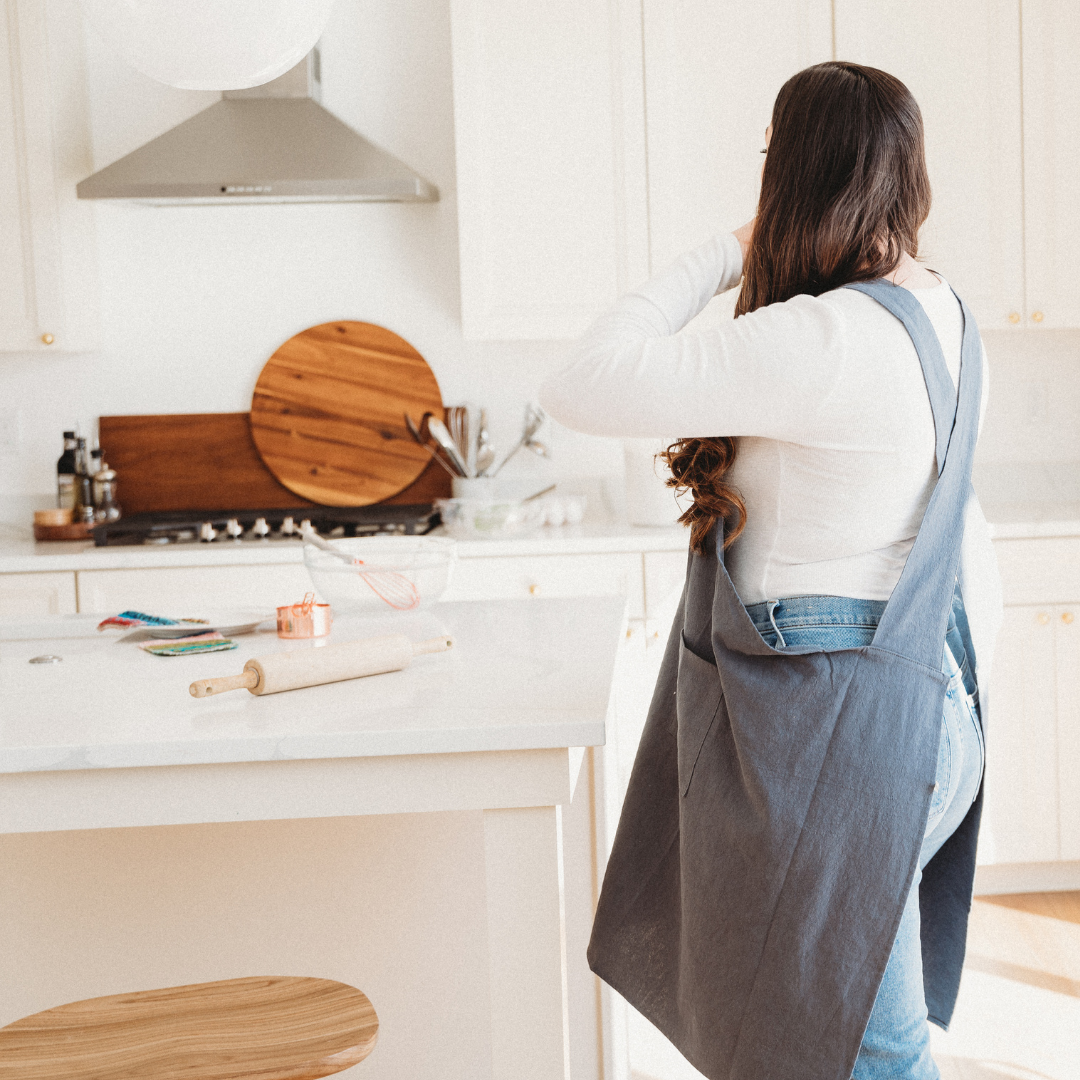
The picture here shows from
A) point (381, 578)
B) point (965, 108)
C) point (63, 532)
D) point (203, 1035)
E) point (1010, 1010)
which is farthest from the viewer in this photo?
point (63, 532)

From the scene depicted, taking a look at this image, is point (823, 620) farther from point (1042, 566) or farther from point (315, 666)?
point (1042, 566)

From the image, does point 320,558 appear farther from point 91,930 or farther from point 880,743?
point 880,743

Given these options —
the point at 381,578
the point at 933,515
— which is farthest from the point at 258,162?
the point at 933,515

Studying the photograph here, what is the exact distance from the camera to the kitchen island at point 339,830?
1137 millimetres

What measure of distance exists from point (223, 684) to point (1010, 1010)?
183cm

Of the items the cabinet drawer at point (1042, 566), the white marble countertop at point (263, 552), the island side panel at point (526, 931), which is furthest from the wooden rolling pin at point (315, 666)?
the cabinet drawer at point (1042, 566)

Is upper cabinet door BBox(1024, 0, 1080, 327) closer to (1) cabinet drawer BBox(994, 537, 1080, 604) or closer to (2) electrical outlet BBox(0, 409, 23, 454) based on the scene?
(1) cabinet drawer BBox(994, 537, 1080, 604)

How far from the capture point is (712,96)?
291 centimetres

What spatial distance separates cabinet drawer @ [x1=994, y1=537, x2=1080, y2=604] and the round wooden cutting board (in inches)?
61.7

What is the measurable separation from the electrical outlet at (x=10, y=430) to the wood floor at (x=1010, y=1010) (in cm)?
239

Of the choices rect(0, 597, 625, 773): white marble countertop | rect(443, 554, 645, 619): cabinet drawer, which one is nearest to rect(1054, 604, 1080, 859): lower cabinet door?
rect(443, 554, 645, 619): cabinet drawer

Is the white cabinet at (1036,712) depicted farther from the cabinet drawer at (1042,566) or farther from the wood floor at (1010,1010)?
the wood floor at (1010,1010)

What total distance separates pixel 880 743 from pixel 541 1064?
471mm

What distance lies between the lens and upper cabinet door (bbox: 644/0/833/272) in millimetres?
2881
